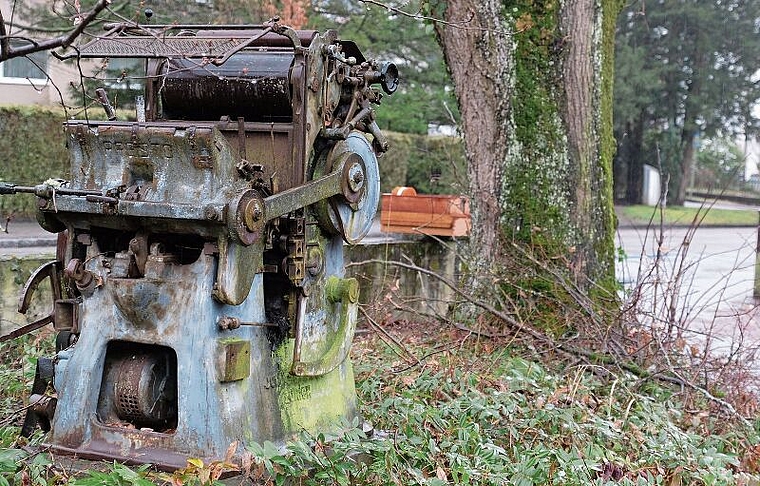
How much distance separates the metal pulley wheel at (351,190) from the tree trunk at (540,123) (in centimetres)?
349

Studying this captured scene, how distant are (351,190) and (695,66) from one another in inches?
1139

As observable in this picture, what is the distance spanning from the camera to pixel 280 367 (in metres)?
4.55

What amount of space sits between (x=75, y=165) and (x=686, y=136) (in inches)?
1211

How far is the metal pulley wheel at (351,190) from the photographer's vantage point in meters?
4.64

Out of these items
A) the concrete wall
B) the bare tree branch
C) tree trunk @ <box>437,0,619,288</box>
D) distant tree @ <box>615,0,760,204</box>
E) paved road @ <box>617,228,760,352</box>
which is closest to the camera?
the bare tree branch

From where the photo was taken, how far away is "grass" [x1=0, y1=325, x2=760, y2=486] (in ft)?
13.7

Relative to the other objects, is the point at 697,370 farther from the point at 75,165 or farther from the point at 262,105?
the point at 75,165

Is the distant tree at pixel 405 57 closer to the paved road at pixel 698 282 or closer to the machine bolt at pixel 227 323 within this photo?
the paved road at pixel 698 282

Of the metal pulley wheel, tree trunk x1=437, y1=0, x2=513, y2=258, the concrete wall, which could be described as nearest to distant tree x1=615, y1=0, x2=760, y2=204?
the concrete wall

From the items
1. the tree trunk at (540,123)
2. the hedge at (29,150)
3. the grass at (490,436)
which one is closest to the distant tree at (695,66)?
the hedge at (29,150)

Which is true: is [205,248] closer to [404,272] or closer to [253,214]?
[253,214]

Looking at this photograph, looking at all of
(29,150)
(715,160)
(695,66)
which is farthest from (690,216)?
(29,150)

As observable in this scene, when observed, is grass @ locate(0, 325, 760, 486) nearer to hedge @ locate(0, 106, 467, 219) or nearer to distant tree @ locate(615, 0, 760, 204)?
hedge @ locate(0, 106, 467, 219)

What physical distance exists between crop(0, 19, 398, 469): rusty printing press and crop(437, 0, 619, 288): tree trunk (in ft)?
12.0
